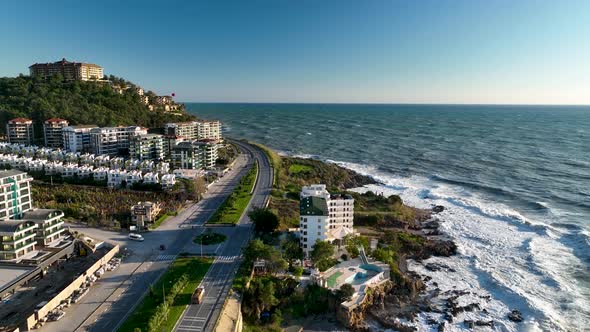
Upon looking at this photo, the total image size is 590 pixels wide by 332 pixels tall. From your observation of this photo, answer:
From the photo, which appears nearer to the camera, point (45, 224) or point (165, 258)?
point (165, 258)

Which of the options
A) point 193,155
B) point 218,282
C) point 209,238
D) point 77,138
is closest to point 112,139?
point 77,138

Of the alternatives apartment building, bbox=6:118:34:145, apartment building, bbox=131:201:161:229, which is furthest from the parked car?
apartment building, bbox=6:118:34:145

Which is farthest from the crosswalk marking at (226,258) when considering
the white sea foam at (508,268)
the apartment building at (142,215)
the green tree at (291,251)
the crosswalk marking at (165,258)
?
the white sea foam at (508,268)

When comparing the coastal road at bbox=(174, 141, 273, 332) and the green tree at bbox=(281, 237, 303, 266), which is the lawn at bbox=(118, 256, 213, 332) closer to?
the coastal road at bbox=(174, 141, 273, 332)

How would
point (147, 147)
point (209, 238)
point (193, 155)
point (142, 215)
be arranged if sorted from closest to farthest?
point (209, 238), point (142, 215), point (193, 155), point (147, 147)

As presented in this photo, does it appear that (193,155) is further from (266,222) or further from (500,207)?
(500,207)

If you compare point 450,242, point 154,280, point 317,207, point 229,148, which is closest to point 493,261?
point 450,242
